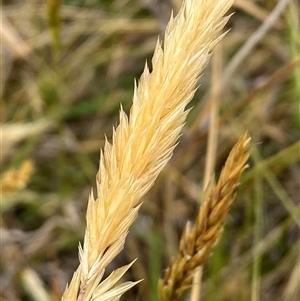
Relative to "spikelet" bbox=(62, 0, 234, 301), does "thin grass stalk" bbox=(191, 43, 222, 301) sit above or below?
below

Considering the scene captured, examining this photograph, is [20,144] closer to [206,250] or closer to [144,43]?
[144,43]

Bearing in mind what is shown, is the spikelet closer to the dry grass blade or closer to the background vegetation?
the dry grass blade

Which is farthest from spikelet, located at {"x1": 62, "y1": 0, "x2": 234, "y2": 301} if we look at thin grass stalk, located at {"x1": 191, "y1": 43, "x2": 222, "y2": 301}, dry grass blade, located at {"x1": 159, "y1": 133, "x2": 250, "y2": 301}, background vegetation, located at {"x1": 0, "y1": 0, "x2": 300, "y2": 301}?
background vegetation, located at {"x1": 0, "y1": 0, "x2": 300, "y2": 301}

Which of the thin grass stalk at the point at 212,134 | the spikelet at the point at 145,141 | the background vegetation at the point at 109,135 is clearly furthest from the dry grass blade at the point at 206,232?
the background vegetation at the point at 109,135

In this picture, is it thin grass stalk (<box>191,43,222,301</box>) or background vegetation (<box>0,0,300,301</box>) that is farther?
background vegetation (<box>0,0,300,301</box>)

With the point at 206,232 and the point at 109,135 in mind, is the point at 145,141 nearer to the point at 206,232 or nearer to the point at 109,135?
the point at 206,232

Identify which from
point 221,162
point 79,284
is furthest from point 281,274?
point 79,284

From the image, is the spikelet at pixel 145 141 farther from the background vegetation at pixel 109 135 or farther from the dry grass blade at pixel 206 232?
the background vegetation at pixel 109 135
